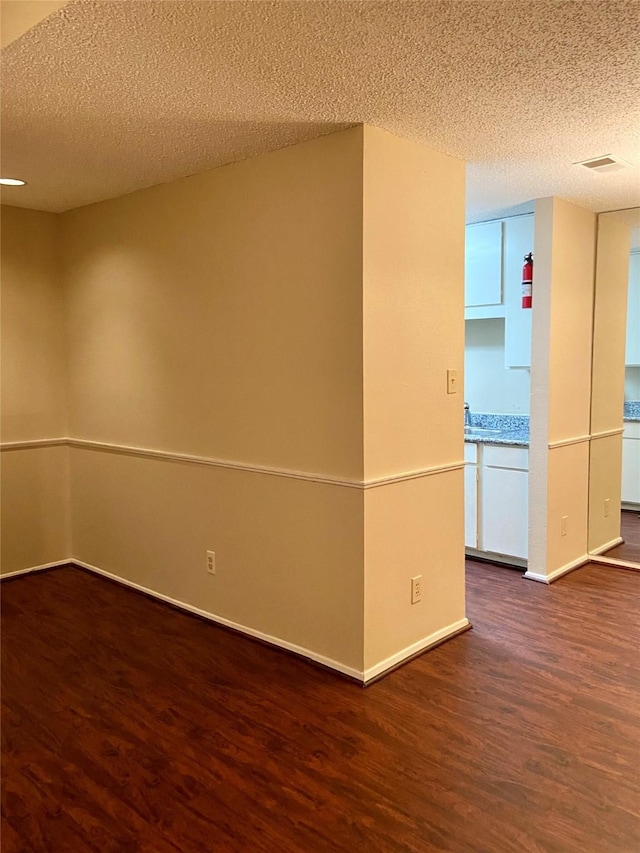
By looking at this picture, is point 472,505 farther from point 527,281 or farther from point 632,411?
point 527,281

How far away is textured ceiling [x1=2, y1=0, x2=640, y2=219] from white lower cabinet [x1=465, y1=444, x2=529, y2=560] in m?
1.81

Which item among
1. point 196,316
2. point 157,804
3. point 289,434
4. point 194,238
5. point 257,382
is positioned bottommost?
point 157,804

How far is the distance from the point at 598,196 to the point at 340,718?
10.7ft

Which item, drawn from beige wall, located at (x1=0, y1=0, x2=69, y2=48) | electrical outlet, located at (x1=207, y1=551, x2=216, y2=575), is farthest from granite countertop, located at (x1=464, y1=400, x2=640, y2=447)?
beige wall, located at (x1=0, y1=0, x2=69, y2=48)

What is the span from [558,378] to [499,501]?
884 millimetres

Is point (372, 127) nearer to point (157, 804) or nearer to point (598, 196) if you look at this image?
point (598, 196)

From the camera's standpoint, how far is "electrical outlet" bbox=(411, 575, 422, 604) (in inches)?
120

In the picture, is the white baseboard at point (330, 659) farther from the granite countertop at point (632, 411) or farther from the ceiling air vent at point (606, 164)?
the ceiling air vent at point (606, 164)

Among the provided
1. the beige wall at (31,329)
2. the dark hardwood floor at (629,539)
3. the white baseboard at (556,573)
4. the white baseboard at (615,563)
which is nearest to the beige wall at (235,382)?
the beige wall at (31,329)

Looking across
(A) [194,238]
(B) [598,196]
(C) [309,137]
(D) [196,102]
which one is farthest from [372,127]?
(B) [598,196]

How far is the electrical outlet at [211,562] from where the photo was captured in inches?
136

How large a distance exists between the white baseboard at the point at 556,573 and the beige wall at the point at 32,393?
10.3 feet

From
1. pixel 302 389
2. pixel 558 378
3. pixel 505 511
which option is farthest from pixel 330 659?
pixel 558 378

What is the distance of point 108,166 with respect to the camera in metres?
3.23
